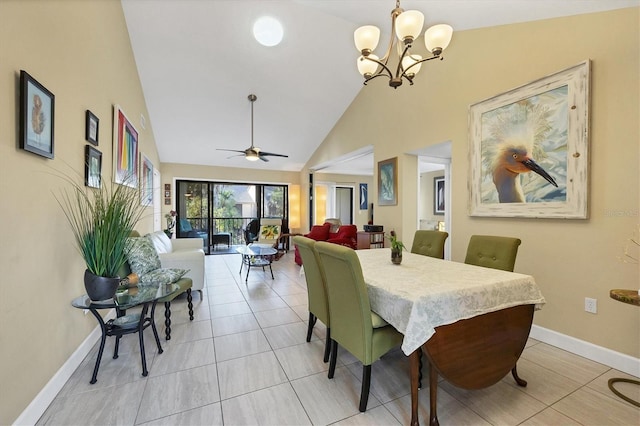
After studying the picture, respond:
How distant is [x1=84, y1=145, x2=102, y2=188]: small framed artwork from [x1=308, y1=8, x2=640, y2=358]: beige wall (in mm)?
3732

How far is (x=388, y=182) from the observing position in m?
4.38

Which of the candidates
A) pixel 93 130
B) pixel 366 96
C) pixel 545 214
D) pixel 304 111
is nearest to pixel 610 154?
pixel 545 214

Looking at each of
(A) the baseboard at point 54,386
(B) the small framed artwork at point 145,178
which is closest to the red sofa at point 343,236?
(B) the small framed artwork at point 145,178

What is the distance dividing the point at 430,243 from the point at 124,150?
3.76 m

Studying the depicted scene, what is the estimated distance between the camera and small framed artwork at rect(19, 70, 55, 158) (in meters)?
1.38

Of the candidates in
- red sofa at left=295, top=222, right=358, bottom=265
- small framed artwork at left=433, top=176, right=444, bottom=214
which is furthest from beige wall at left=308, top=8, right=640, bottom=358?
small framed artwork at left=433, top=176, right=444, bottom=214

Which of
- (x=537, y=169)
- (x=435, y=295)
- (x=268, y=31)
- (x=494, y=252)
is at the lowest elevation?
(x=435, y=295)

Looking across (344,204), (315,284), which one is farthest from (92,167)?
(344,204)

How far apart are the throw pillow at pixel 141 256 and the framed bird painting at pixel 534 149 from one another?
351 cm

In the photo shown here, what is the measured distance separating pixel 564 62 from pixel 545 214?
1.30 metres

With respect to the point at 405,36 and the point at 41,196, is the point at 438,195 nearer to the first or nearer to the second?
the point at 405,36

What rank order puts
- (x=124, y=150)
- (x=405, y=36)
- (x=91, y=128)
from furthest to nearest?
(x=124, y=150)
(x=91, y=128)
(x=405, y=36)

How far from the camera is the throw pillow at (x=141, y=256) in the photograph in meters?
2.48

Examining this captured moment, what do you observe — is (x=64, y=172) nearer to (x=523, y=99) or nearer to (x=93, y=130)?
(x=93, y=130)
